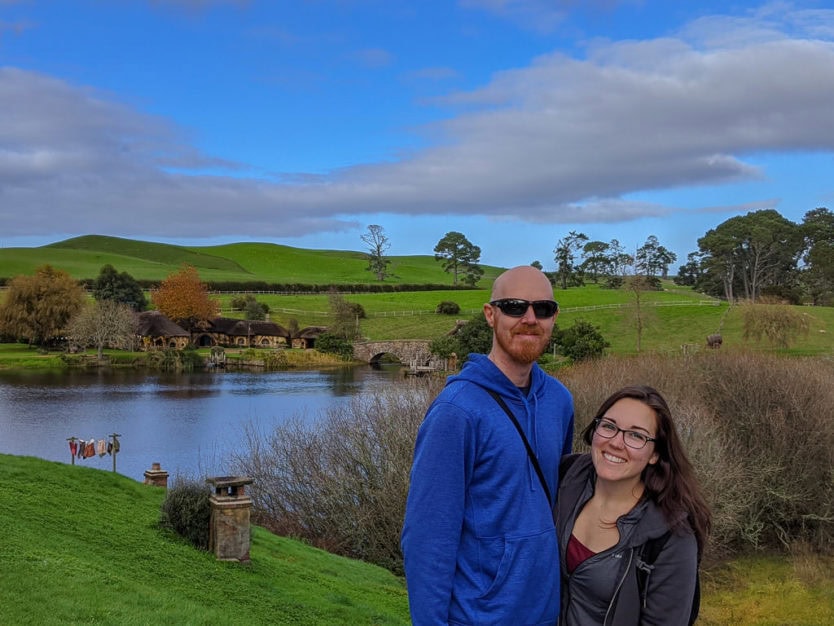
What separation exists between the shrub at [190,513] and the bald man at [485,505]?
8518mm

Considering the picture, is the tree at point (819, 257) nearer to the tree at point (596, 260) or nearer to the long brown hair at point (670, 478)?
the tree at point (596, 260)

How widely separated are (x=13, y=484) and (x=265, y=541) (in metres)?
4.23

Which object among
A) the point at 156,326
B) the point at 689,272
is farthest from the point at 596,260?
the point at 156,326

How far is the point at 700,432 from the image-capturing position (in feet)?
59.8

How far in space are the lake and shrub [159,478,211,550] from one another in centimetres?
817

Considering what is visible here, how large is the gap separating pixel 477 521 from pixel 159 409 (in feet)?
117

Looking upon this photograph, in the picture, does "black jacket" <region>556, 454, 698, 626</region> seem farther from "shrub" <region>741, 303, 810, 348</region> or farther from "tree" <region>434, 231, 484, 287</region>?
"tree" <region>434, 231, 484, 287</region>

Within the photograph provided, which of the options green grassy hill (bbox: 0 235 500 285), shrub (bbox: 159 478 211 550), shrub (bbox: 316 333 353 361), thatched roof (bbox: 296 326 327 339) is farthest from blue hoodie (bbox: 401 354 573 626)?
green grassy hill (bbox: 0 235 500 285)

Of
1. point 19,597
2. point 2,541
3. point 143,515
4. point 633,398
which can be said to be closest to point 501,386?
point 633,398

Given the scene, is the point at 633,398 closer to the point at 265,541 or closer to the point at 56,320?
the point at 265,541

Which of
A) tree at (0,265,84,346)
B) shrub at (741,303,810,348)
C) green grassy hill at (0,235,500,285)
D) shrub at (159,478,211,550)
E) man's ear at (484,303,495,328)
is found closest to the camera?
man's ear at (484,303,495,328)

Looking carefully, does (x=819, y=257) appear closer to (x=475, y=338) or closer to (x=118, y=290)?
(x=475, y=338)

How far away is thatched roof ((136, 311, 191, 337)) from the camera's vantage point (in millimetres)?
67062

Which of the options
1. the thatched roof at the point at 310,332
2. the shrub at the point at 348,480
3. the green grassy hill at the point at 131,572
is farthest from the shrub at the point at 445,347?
the green grassy hill at the point at 131,572
